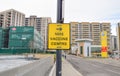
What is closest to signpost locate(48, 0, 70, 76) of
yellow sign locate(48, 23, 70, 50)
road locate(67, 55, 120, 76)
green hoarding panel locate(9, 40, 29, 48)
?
yellow sign locate(48, 23, 70, 50)

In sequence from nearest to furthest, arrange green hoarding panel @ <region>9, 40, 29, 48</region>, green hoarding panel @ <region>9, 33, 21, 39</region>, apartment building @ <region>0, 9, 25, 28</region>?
green hoarding panel @ <region>9, 40, 29, 48</region> → green hoarding panel @ <region>9, 33, 21, 39</region> → apartment building @ <region>0, 9, 25, 28</region>

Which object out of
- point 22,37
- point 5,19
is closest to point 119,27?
point 22,37

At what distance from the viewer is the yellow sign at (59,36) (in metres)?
5.91

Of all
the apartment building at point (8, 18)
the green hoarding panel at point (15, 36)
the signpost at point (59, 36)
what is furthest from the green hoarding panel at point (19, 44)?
the signpost at point (59, 36)

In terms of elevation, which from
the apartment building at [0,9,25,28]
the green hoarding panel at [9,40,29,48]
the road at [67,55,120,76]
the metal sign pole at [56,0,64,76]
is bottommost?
→ the road at [67,55,120,76]

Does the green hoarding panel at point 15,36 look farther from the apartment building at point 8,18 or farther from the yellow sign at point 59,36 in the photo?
the yellow sign at point 59,36

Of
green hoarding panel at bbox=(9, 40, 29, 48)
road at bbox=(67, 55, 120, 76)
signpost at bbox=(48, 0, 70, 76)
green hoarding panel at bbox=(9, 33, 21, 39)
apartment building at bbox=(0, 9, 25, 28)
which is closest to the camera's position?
signpost at bbox=(48, 0, 70, 76)

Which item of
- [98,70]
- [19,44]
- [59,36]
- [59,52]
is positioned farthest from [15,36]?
[59,52]

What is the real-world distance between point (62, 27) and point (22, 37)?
114172mm

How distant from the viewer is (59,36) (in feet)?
19.5

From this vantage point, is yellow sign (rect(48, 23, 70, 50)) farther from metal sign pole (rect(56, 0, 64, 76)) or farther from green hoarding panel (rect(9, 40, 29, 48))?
green hoarding panel (rect(9, 40, 29, 48))

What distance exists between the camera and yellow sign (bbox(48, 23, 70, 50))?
5.91 meters

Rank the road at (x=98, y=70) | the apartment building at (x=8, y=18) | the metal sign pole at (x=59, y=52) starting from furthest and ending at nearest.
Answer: the apartment building at (x=8, y=18), the road at (x=98, y=70), the metal sign pole at (x=59, y=52)

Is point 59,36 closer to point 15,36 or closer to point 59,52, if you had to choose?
point 59,52
